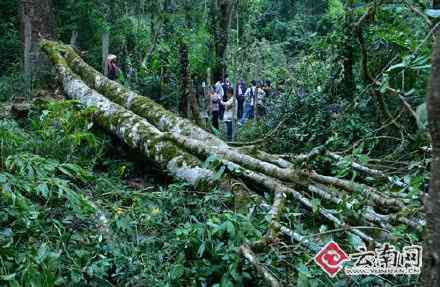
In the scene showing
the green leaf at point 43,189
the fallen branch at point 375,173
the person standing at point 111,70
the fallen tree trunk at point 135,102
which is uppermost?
the green leaf at point 43,189

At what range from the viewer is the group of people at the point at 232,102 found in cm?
1135

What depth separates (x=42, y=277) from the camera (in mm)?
2996

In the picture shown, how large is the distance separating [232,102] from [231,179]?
22.5 feet

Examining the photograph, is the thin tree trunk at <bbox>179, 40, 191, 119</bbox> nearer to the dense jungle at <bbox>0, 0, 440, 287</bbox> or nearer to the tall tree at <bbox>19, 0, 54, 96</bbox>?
the dense jungle at <bbox>0, 0, 440, 287</bbox>

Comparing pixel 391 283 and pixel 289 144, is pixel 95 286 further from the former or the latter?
pixel 289 144

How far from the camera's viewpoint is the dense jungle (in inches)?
119

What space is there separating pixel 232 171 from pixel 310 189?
0.77m

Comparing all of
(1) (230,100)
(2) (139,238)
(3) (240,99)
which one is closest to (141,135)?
(2) (139,238)

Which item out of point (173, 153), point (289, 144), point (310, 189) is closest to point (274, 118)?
point (289, 144)

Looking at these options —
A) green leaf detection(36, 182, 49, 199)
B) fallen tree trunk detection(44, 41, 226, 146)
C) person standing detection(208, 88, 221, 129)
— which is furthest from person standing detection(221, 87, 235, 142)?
green leaf detection(36, 182, 49, 199)

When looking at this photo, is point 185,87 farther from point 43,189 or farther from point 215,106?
point 43,189

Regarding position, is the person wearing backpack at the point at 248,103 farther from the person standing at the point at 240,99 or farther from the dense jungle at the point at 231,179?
the dense jungle at the point at 231,179

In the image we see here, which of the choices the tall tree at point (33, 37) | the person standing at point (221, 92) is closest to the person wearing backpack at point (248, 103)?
the person standing at point (221, 92)

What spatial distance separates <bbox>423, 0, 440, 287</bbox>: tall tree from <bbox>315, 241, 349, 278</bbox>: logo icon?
1.11 m
